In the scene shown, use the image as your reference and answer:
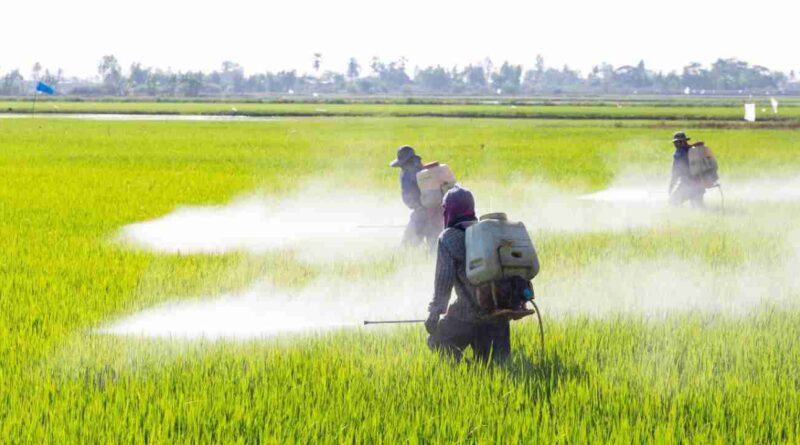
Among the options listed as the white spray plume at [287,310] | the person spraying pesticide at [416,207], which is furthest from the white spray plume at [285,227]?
the white spray plume at [287,310]

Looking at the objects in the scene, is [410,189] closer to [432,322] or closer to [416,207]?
[416,207]

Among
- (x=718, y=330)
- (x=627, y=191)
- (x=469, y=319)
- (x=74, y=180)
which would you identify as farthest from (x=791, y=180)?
(x=469, y=319)

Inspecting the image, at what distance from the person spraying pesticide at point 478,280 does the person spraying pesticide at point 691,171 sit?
33.5 feet

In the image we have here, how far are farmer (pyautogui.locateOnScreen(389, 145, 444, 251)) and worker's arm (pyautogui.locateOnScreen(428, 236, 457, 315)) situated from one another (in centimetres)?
441

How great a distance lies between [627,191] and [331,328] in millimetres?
15030

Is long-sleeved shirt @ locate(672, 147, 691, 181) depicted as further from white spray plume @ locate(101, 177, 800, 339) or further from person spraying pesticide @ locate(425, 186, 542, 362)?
person spraying pesticide @ locate(425, 186, 542, 362)

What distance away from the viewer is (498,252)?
18.6ft

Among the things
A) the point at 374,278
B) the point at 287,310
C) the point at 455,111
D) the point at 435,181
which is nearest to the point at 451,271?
the point at 287,310

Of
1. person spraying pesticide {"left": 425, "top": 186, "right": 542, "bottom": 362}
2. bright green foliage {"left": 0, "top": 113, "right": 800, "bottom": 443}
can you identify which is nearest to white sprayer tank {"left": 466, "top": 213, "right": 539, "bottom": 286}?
person spraying pesticide {"left": 425, "top": 186, "right": 542, "bottom": 362}

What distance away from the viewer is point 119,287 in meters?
9.41

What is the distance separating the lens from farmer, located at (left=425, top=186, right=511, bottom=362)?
6.06m

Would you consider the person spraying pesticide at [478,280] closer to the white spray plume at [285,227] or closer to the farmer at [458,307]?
the farmer at [458,307]

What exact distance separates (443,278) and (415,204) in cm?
500

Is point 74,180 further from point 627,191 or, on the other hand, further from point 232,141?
point 232,141
